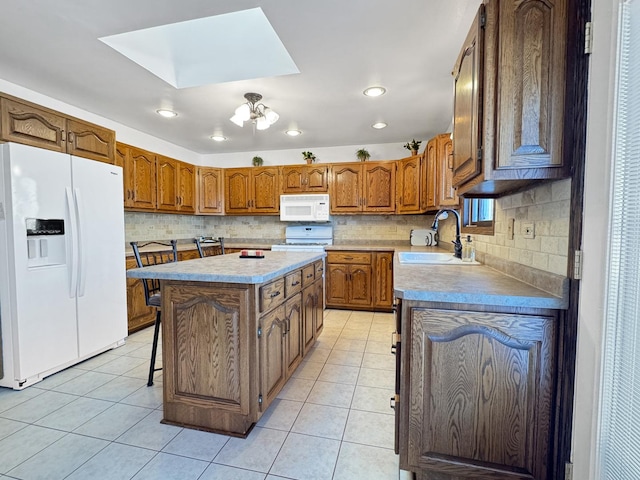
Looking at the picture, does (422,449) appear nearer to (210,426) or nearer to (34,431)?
(210,426)

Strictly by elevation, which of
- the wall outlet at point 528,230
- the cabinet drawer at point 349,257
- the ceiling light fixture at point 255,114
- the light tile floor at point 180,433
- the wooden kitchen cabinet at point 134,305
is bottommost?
the light tile floor at point 180,433

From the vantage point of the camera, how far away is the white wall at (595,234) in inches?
36.0

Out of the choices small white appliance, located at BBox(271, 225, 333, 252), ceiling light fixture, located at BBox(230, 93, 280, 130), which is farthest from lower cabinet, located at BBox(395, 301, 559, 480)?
small white appliance, located at BBox(271, 225, 333, 252)

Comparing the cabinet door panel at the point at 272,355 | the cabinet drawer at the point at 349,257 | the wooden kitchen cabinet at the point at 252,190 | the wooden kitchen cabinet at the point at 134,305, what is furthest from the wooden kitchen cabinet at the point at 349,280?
the wooden kitchen cabinet at the point at 134,305

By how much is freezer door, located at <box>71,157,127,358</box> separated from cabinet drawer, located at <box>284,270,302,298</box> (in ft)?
5.81

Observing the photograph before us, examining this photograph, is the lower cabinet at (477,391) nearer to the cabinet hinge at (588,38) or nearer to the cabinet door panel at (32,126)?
the cabinet hinge at (588,38)

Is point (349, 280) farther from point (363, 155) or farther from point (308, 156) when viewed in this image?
point (308, 156)

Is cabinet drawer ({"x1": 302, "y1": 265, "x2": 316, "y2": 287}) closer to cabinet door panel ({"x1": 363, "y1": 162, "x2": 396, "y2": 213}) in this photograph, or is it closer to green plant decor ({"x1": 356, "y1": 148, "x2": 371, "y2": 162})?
cabinet door panel ({"x1": 363, "y1": 162, "x2": 396, "y2": 213})

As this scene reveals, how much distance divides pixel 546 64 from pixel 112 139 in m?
3.36

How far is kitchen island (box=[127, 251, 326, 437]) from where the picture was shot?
157 cm

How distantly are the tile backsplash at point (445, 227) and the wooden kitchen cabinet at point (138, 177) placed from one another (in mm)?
364

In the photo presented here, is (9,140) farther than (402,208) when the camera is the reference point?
No

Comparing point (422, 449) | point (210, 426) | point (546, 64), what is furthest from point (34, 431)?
point (546, 64)

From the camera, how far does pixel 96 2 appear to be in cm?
159
